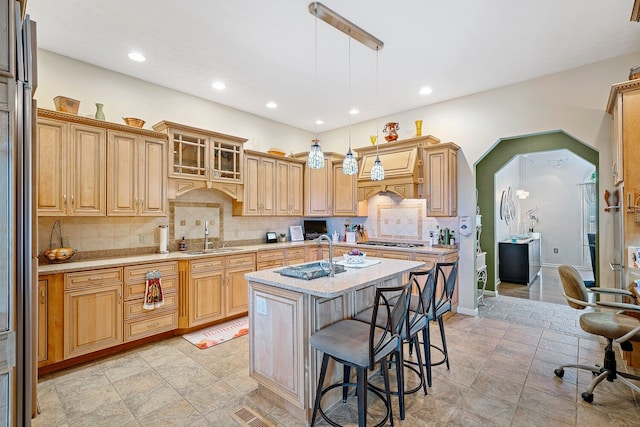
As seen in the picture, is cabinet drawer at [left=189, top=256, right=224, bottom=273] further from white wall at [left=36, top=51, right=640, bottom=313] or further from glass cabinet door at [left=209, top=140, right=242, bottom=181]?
white wall at [left=36, top=51, right=640, bottom=313]

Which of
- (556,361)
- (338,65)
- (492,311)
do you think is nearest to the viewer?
(556,361)

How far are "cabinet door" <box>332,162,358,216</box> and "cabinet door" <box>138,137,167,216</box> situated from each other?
9.35 feet

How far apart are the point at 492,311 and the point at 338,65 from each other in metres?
4.16

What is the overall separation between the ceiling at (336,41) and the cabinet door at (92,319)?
8.32 ft

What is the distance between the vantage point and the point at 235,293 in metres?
4.16

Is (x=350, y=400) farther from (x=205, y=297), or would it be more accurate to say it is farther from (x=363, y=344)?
(x=205, y=297)

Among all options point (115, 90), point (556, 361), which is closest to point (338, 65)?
point (115, 90)

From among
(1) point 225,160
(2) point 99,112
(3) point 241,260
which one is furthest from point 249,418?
(2) point 99,112

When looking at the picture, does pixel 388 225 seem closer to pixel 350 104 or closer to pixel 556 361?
pixel 350 104

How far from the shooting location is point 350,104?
15.9 ft

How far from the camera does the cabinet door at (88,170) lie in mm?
3119

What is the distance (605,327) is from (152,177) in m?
4.74

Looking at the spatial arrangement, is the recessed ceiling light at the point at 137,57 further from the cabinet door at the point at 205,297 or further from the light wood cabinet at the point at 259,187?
the cabinet door at the point at 205,297

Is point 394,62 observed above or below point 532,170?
above
